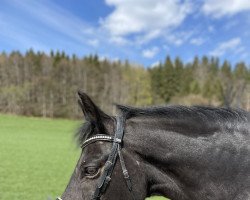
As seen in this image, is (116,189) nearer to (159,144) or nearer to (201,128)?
(159,144)

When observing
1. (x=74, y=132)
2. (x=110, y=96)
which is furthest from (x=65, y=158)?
(x=110, y=96)

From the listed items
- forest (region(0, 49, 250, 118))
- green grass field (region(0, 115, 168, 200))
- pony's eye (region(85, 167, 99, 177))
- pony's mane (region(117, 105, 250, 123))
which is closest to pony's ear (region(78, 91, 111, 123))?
pony's mane (region(117, 105, 250, 123))

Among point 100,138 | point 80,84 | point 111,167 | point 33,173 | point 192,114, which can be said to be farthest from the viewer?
point 80,84

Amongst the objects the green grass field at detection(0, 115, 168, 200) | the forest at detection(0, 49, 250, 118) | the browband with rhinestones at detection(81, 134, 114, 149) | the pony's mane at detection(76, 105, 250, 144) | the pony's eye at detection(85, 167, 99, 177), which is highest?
the forest at detection(0, 49, 250, 118)

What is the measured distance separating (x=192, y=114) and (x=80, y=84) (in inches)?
3047

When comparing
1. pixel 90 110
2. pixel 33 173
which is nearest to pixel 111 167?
pixel 90 110

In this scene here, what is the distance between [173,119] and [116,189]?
30.5 inches

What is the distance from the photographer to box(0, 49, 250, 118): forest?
69000mm

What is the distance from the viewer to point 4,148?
23.5 metres

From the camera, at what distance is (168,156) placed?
3025 mm

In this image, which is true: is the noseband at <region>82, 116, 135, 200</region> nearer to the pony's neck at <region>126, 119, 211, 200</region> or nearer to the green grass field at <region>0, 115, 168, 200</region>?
the pony's neck at <region>126, 119, 211, 200</region>

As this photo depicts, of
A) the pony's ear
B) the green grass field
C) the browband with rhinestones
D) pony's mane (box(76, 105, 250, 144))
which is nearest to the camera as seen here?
the pony's ear

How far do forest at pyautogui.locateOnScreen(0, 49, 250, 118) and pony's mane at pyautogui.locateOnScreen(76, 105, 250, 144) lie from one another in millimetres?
60674

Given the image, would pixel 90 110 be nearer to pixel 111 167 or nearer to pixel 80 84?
pixel 111 167
